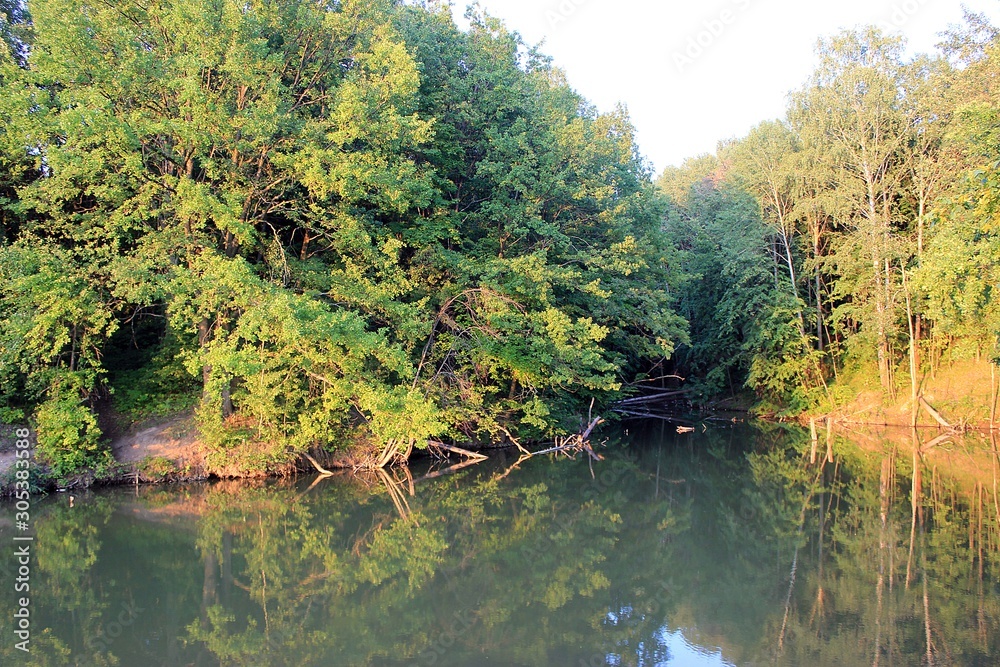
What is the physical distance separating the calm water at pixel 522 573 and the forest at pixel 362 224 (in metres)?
2.60

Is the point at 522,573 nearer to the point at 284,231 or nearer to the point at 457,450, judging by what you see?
the point at 457,450

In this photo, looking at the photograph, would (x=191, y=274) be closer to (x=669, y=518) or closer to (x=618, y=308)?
(x=669, y=518)

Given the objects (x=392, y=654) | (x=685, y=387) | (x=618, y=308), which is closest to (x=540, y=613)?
(x=392, y=654)

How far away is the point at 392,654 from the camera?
7027 millimetres

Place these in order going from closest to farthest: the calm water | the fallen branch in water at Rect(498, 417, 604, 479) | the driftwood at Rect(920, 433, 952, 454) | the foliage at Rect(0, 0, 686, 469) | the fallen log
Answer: the calm water
the foliage at Rect(0, 0, 686, 469)
the driftwood at Rect(920, 433, 952, 454)
the fallen branch in water at Rect(498, 417, 604, 479)
the fallen log

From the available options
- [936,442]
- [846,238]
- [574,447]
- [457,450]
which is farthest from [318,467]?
[846,238]

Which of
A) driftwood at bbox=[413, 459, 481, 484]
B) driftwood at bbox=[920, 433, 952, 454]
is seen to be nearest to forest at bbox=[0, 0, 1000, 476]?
driftwood at bbox=[413, 459, 481, 484]

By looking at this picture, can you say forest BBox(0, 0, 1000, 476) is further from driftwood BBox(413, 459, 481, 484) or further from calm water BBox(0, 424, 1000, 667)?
calm water BBox(0, 424, 1000, 667)

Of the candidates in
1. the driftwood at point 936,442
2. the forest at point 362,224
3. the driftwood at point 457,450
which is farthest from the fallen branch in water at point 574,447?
the driftwood at point 936,442

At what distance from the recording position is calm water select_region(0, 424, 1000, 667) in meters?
7.16

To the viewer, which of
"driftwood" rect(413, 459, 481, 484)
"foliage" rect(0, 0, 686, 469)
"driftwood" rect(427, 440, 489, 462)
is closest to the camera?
"foliage" rect(0, 0, 686, 469)

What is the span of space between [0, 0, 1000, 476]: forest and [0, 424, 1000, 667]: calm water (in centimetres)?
260

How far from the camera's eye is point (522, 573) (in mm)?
9734

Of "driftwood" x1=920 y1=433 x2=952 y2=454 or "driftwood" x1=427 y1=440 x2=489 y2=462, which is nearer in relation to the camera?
"driftwood" x1=427 y1=440 x2=489 y2=462
